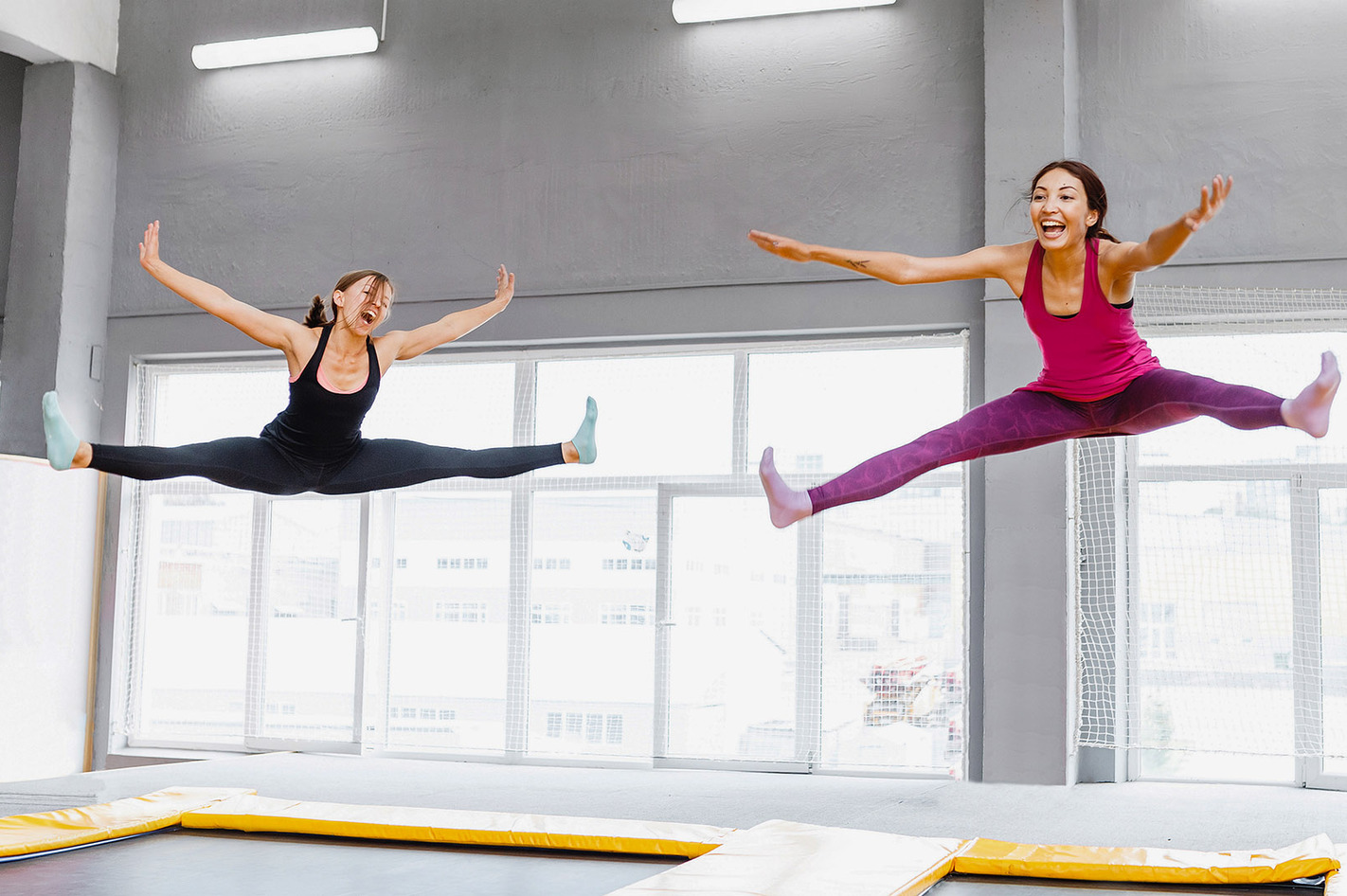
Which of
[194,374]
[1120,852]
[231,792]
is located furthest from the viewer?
[194,374]

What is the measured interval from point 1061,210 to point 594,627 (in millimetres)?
4139

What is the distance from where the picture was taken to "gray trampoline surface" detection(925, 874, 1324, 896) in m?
3.57

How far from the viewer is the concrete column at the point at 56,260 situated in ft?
24.4

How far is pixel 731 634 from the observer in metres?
6.64

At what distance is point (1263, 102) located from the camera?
A: 606 cm

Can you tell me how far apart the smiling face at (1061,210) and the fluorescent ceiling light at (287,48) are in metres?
4.81

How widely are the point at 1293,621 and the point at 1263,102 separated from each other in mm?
2495

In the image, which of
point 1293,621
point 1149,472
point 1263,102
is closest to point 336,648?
point 1149,472

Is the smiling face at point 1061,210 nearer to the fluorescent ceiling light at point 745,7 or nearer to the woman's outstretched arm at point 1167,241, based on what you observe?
the woman's outstretched arm at point 1167,241

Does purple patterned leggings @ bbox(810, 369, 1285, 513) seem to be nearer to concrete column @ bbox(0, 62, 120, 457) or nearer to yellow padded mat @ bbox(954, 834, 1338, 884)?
yellow padded mat @ bbox(954, 834, 1338, 884)

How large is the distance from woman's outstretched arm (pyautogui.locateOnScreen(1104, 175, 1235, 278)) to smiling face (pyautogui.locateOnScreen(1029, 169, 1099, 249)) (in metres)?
0.11

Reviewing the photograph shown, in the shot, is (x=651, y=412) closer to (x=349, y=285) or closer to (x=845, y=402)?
(x=845, y=402)

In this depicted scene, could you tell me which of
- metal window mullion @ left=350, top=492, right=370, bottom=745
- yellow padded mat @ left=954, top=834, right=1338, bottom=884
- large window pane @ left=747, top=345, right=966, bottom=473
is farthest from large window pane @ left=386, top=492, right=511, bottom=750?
yellow padded mat @ left=954, top=834, right=1338, bottom=884

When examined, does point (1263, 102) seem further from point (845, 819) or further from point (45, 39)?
point (45, 39)
